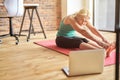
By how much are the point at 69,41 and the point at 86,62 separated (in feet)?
3.42

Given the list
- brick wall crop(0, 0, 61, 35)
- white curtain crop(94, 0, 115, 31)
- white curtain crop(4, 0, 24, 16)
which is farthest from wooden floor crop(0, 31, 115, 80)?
white curtain crop(94, 0, 115, 31)

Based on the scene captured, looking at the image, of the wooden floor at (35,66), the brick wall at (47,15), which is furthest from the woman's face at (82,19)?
the brick wall at (47,15)

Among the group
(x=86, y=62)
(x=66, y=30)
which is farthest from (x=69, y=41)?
(x=86, y=62)

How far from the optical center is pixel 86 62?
174cm

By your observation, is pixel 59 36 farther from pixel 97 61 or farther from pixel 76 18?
pixel 97 61

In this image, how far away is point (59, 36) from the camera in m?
2.90

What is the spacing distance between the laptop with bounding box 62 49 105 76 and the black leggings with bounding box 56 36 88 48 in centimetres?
91

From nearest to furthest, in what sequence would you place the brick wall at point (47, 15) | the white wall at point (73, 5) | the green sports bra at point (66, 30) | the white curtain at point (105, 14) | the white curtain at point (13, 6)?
1. the green sports bra at point (66, 30)
2. the white curtain at point (13, 6)
3. the white curtain at point (105, 14)
4. the brick wall at point (47, 15)
5. the white wall at point (73, 5)

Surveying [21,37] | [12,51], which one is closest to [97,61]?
[12,51]

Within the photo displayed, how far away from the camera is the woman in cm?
250

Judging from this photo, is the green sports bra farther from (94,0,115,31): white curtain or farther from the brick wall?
the brick wall

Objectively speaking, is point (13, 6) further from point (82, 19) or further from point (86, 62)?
point (86, 62)

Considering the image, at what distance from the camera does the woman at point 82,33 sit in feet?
8.21

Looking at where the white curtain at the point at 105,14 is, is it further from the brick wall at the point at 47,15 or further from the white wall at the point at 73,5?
the brick wall at the point at 47,15
